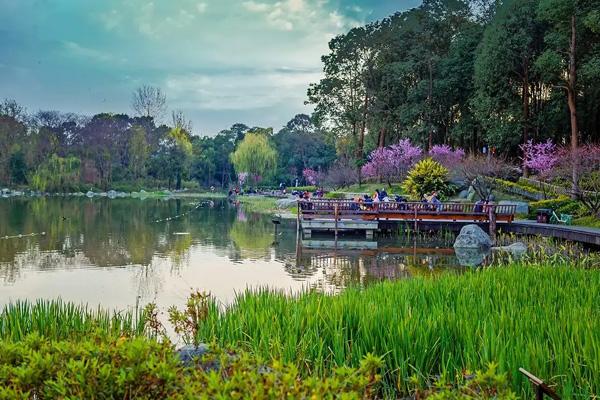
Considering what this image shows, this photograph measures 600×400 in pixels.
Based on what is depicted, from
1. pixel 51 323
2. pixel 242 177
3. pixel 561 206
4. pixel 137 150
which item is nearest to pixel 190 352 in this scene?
pixel 51 323

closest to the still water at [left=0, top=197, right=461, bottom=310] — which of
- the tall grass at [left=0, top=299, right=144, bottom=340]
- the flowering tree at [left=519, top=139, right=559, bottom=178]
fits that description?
the tall grass at [left=0, top=299, right=144, bottom=340]

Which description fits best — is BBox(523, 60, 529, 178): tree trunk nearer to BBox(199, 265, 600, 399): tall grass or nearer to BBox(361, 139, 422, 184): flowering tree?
BBox(361, 139, 422, 184): flowering tree

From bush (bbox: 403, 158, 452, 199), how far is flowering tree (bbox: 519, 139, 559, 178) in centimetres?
404

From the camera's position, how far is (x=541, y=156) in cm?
2425

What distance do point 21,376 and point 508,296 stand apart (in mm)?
4654

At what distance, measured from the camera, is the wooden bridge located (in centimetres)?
2027

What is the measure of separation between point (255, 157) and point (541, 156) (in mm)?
36331

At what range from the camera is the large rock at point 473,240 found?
17266 mm

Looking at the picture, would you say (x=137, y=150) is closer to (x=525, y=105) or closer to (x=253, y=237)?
(x=253, y=237)

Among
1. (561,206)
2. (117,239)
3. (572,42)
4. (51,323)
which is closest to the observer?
(51,323)

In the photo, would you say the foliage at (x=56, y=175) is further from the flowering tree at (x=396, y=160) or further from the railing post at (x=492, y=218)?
the railing post at (x=492, y=218)

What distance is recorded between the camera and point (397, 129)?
38.2 m

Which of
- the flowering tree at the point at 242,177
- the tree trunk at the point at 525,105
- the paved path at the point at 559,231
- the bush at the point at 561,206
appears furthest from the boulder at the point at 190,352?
the flowering tree at the point at 242,177

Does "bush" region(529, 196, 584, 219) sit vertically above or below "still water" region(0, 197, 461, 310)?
above
